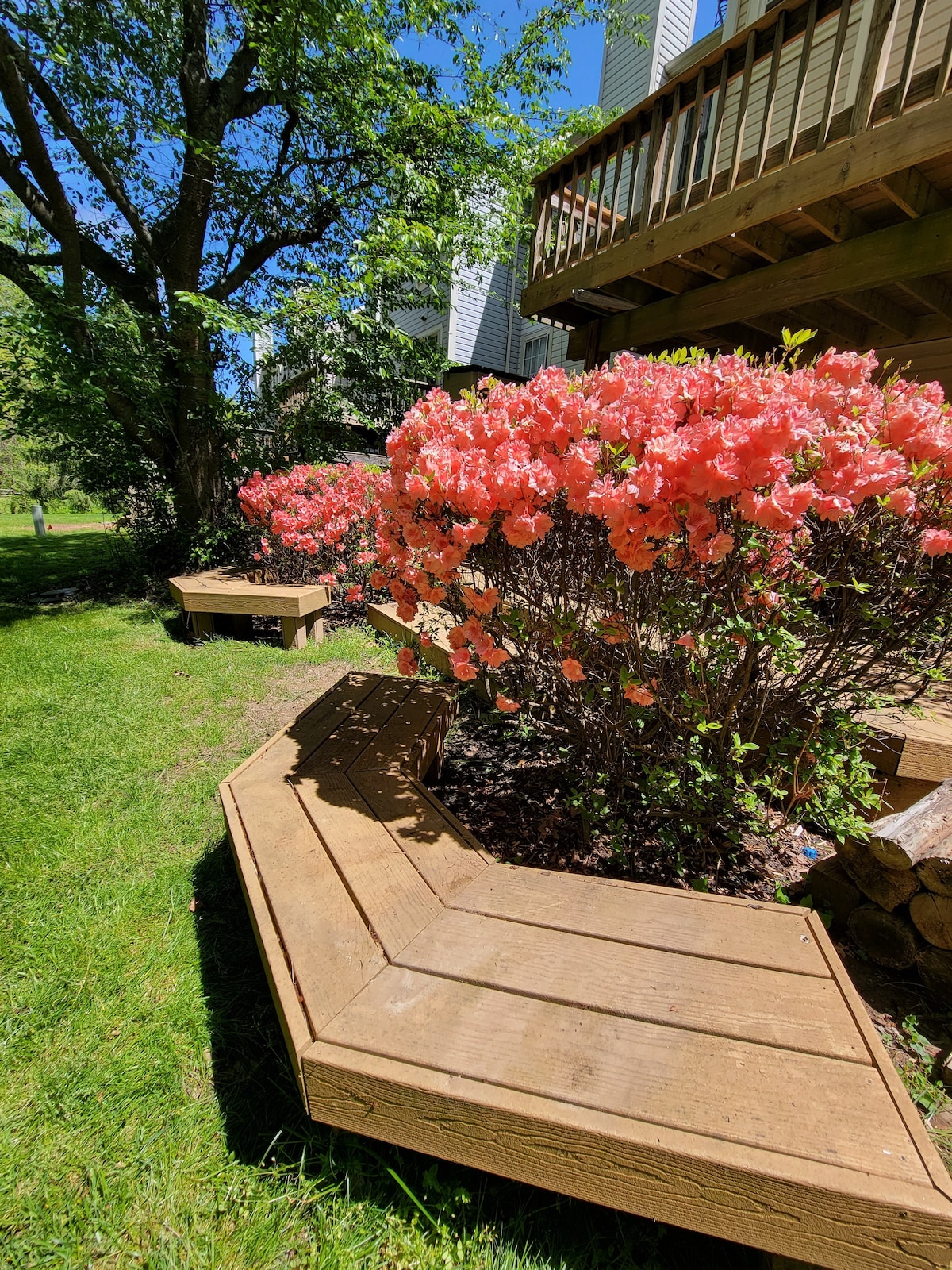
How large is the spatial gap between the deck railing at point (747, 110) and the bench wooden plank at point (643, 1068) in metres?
3.85

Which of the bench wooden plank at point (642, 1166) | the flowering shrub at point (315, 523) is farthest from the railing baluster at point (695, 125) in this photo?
the bench wooden plank at point (642, 1166)

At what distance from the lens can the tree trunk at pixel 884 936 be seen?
1806mm

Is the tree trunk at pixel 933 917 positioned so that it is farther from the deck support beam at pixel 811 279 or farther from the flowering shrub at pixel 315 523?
the flowering shrub at pixel 315 523

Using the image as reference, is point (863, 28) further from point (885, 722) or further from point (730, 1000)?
point (730, 1000)

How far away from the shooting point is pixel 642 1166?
3.00ft

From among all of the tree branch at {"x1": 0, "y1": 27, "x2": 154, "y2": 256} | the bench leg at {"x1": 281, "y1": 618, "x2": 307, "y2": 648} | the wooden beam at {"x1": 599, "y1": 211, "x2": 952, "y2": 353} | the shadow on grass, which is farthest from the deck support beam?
the tree branch at {"x1": 0, "y1": 27, "x2": 154, "y2": 256}

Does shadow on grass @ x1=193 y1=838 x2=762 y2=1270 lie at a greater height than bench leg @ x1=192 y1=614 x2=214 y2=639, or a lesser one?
lesser

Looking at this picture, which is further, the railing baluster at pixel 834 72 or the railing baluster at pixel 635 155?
the railing baluster at pixel 635 155

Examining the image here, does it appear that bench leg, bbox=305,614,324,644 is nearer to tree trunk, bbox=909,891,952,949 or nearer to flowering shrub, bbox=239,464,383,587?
flowering shrub, bbox=239,464,383,587

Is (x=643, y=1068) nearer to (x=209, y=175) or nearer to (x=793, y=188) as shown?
(x=793, y=188)

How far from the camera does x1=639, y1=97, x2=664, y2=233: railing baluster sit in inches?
146

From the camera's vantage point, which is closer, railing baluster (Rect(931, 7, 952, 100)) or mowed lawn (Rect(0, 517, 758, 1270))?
mowed lawn (Rect(0, 517, 758, 1270))

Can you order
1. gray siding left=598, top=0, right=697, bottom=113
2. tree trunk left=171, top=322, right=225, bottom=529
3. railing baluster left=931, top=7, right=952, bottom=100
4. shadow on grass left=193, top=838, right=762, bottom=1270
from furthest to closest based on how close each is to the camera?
gray siding left=598, top=0, right=697, bottom=113, tree trunk left=171, top=322, right=225, bottom=529, railing baluster left=931, top=7, right=952, bottom=100, shadow on grass left=193, top=838, right=762, bottom=1270

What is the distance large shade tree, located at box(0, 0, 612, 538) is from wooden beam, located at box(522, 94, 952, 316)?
274cm
